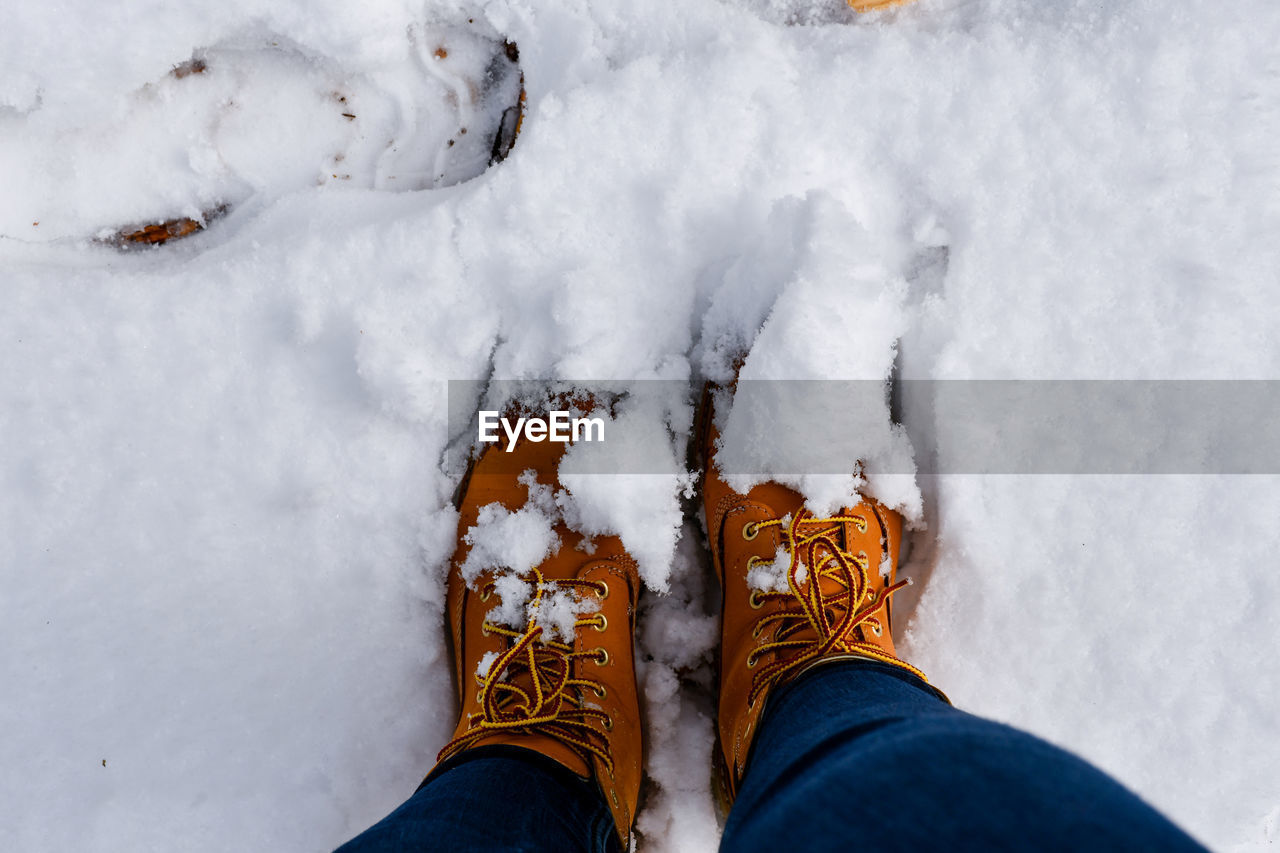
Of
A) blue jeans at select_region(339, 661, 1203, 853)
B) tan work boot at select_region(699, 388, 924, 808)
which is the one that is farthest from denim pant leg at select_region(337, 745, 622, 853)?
tan work boot at select_region(699, 388, 924, 808)

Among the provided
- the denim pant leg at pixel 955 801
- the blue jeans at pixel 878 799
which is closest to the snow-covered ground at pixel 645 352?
the blue jeans at pixel 878 799

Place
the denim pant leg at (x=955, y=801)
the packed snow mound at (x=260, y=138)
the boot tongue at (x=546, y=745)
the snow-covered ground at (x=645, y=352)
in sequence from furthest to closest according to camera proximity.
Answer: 1. the packed snow mound at (x=260, y=138)
2. the snow-covered ground at (x=645, y=352)
3. the boot tongue at (x=546, y=745)
4. the denim pant leg at (x=955, y=801)

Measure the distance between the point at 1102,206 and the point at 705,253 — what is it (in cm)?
54

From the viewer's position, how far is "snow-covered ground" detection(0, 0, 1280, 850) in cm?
101

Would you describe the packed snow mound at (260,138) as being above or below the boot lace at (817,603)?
above

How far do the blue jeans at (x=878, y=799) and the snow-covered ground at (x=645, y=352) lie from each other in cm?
35

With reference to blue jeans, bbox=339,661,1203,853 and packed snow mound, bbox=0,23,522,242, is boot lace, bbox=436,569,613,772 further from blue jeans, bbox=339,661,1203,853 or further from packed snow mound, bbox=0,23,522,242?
packed snow mound, bbox=0,23,522,242

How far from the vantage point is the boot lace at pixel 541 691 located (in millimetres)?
917

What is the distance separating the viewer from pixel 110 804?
102 cm

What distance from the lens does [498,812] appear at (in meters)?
0.73

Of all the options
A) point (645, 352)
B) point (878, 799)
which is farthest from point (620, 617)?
point (878, 799)

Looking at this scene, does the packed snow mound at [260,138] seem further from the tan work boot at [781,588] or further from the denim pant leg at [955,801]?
the denim pant leg at [955,801]

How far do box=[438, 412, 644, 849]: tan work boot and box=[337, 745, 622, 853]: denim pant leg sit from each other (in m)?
0.04

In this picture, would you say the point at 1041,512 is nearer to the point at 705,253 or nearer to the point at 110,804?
the point at 705,253
